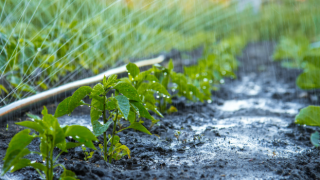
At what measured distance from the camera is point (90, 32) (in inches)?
117

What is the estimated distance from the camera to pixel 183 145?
1.58 metres

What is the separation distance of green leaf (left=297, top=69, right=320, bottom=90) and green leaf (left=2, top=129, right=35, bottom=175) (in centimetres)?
267

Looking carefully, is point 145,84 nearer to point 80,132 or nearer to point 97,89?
point 97,89

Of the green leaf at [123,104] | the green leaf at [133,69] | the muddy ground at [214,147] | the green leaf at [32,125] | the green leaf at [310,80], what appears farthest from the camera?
the green leaf at [310,80]

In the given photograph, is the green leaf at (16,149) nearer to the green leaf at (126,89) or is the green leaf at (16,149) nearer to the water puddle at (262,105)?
the green leaf at (126,89)

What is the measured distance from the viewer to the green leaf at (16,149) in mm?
944

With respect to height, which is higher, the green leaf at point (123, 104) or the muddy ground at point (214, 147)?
the green leaf at point (123, 104)

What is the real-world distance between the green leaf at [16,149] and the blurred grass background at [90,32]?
796 millimetres

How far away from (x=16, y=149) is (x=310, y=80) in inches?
110

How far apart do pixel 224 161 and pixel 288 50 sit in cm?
411

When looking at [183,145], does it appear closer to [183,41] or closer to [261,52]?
[183,41]

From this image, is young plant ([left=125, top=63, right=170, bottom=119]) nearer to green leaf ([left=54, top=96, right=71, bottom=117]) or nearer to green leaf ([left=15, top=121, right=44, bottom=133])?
green leaf ([left=54, top=96, right=71, bottom=117])

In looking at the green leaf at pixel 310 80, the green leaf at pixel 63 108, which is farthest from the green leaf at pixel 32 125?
the green leaf at pixel 310 80

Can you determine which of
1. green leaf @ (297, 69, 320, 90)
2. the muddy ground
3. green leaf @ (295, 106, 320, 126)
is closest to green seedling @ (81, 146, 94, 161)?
the muddy ground
